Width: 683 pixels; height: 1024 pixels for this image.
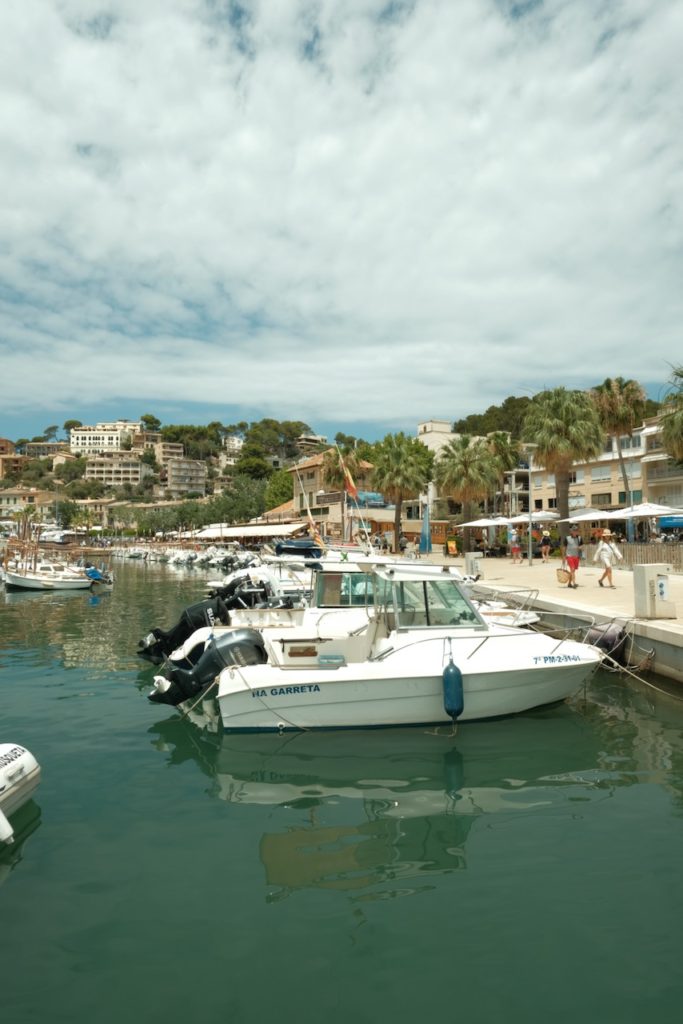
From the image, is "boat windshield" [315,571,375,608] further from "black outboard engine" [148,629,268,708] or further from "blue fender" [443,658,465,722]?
"blue fender" [443,658,465,722]

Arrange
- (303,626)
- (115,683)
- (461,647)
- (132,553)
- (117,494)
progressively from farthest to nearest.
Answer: (117,494) → (132,553) → (115,683) → (303,626) → (461,647)

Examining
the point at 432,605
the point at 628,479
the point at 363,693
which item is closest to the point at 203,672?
the point at 363,693

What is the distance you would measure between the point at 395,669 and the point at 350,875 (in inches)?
156

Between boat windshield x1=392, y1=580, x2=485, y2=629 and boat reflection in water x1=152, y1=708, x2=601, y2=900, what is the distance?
1.66 metres

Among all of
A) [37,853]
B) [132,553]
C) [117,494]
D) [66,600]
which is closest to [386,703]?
[37,853]

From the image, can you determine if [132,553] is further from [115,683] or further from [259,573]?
[115,683]

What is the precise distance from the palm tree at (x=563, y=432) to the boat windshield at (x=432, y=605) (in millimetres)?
Answer: 28760

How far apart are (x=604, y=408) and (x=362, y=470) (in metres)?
31.6

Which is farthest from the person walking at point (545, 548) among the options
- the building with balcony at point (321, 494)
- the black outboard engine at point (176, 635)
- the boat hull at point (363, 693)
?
the boat hull at point (363, 693)

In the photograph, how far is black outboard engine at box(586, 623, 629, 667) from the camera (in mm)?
14102

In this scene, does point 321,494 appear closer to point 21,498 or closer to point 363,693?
point 363,693

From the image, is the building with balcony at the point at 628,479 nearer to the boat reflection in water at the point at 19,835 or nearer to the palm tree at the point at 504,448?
the palm tree at the point at 504,448

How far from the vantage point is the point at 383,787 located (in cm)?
865

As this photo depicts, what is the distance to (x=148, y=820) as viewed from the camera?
770 cm
